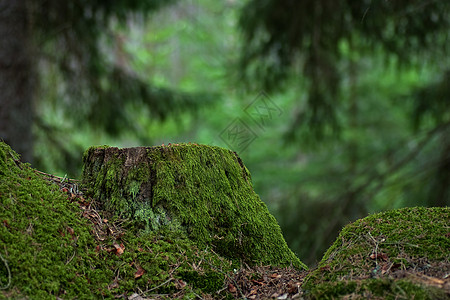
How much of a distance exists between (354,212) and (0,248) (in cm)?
495

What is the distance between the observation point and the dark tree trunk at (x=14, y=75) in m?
5.17

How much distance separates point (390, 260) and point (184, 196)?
120cm

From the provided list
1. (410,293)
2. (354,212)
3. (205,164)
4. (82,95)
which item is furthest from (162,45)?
(410,293)

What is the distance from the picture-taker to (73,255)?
2.03m

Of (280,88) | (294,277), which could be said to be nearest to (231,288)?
(294,277)

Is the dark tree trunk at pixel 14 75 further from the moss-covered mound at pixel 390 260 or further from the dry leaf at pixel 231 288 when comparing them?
the moss-covered mound at pixel 390 260

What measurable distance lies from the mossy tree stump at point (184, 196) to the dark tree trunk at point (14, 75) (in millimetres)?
3045

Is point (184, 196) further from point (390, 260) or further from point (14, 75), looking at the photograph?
point (14, 75)

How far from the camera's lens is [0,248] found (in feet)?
5.87

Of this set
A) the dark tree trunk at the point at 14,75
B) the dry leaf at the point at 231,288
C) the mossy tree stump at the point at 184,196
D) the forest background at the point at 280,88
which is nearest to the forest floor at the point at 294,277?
the dry leaf at the point at 231,288

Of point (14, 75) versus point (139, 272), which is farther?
point (14, 75)

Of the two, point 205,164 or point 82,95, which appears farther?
point 82,95

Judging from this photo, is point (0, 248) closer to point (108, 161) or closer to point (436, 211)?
point (108, 161)

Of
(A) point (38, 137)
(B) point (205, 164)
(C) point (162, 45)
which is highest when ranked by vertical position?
(C) point (162, 45)
